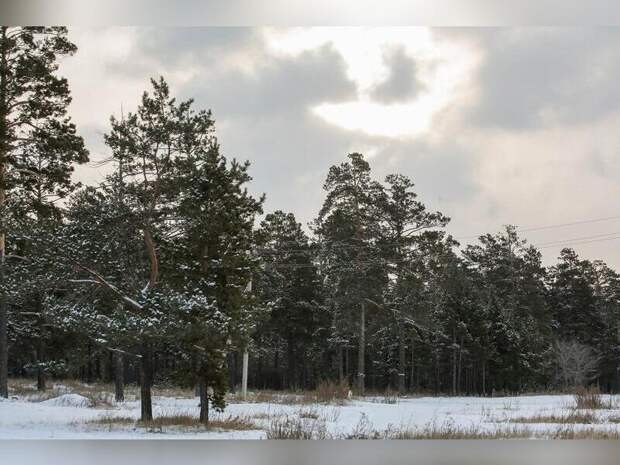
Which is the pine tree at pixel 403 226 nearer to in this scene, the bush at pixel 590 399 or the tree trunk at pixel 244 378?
the tree trunk at pixel 244 378

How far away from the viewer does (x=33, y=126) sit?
22.4ft

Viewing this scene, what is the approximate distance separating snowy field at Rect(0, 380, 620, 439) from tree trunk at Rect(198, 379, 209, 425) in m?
0.06

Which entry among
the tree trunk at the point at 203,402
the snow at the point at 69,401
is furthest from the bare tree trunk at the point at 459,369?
the snow at the point at 69,401

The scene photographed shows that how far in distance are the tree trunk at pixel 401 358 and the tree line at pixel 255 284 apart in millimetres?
17

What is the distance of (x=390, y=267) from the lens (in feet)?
20.7

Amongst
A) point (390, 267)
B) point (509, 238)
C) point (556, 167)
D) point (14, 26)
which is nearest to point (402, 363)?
point (390, 267)

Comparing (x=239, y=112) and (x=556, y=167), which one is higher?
(x=239, y=112)

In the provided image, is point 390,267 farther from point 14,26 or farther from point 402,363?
point 14,26

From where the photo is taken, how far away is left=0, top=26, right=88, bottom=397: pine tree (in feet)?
21.1

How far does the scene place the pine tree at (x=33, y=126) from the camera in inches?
254

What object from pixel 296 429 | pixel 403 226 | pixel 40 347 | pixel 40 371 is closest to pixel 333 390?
pixel 296 429

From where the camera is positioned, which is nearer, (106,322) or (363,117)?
(106,322)
